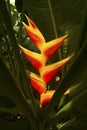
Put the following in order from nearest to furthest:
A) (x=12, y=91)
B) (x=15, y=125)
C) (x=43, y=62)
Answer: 1. (x=12, y=91)
2. (x=43, y=62)
3. (x=15, y=125)

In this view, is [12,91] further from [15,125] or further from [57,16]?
[57,16]

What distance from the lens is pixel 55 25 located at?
860 mm

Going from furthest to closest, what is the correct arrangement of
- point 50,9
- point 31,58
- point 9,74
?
point 50,9
point 31,58
point 9,74

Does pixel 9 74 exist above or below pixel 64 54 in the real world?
above

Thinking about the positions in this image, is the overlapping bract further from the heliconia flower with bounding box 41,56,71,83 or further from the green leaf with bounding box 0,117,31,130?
the green leaf with bounding box 0,117,31,130

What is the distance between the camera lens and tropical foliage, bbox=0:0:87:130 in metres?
0.54

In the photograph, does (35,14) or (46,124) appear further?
(35,14)

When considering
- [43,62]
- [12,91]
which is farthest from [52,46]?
[12,91]

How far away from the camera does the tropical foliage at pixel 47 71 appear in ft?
1.77

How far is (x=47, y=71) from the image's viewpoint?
2.09ft

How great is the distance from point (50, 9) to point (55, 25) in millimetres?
43

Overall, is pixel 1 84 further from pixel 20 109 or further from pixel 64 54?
pixel 64 54

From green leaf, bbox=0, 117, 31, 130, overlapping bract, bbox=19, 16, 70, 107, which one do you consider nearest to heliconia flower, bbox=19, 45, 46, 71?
overlapping bract, bbox=19, 16, 70, 107

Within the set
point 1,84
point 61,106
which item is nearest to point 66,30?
point 61,106
